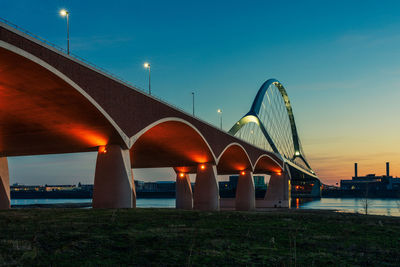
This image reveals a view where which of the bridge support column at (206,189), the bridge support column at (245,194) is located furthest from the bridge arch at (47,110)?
the bridge support column at (245,194)

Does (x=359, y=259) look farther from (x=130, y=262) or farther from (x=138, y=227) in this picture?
(x=138, y=227)

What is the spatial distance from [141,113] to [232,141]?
102 ft

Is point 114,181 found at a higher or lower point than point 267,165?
lower

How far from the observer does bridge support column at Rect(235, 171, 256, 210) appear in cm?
8288

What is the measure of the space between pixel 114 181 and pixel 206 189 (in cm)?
2839

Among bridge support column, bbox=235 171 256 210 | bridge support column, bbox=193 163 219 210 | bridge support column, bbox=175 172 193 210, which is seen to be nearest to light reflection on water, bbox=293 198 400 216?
bridge support column, bbox=235 171 256 210

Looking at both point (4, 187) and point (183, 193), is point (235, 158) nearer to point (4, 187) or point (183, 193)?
point (183, 193)

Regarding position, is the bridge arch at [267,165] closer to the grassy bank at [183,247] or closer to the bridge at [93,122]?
the bridge at [93,122]

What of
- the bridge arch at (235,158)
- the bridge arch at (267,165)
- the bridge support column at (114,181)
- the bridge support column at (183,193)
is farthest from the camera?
the bridge arch at (267,165)

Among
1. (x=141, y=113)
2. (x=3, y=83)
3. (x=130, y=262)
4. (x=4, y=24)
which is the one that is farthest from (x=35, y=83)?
(x=130, y=262)

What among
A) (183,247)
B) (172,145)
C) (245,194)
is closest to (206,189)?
(172,145)

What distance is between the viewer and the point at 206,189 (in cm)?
6253

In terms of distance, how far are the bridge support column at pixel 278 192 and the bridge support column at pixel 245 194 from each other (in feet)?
61.8

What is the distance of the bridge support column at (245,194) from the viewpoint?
8288 centimetres
